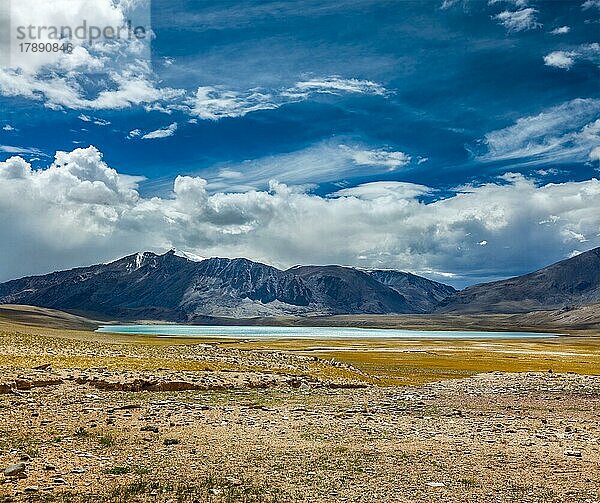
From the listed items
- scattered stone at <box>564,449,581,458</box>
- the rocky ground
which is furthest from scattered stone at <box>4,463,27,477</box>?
scattered stone at <box>564,449,581,458</box>

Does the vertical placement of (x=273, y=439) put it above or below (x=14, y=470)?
below

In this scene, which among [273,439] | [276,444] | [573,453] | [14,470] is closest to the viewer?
[14,470]

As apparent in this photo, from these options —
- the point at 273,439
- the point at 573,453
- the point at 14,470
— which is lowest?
the point at 573,453

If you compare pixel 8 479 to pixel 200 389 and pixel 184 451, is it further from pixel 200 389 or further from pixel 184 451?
pixel 200 389

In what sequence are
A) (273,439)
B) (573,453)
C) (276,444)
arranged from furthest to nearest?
(273,439) < (276,444) < (573,453)

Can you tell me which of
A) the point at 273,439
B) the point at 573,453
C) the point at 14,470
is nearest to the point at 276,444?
the point at 273,439

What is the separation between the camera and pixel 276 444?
21688mm

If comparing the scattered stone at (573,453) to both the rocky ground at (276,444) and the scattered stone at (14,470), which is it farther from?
the scattered stone at (14,470)

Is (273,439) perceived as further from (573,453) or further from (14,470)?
(573,453)

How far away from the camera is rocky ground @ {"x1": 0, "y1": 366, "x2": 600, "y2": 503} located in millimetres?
15430

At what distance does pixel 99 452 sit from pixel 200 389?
68.1 feet

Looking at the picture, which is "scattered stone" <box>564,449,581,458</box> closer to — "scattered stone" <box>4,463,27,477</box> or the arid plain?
the arid plain

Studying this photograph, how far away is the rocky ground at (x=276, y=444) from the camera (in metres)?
15.4

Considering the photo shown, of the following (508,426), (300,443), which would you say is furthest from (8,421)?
(508,426)
